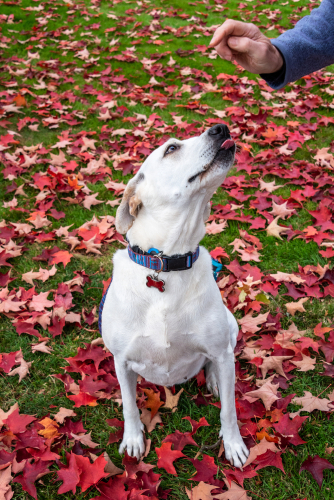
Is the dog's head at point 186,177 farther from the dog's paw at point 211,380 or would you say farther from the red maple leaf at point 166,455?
the red maple leaf at point 166,455

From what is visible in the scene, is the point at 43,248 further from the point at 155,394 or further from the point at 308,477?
the point at 308,477

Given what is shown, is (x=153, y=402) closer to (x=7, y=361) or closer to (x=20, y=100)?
(x=7, y=361)

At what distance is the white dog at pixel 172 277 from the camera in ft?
7.64

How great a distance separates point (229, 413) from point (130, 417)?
708 mm

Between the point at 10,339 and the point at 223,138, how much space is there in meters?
2.76

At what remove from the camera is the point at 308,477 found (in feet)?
8.09

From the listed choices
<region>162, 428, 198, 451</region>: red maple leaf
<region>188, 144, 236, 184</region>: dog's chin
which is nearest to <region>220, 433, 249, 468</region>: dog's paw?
<region>162, 428, 198, 451</region>: red maple leaf

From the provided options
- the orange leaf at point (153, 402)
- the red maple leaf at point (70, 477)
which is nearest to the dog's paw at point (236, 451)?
the orange leaf at point (153, 402)

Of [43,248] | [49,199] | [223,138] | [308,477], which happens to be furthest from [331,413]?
[49,199]

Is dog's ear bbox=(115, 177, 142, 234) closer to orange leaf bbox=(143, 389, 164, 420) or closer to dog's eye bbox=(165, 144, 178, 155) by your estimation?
dog's eye bbox=(165, 144, 178, 155)

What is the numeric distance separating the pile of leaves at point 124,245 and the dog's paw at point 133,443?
7 centimetres

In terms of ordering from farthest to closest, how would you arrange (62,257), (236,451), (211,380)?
(62,257) < (211,380) < (236,451)

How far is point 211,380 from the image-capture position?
3.10 meters

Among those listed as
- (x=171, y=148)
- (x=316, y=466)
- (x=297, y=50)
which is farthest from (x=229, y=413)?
(x=297, y=50)
